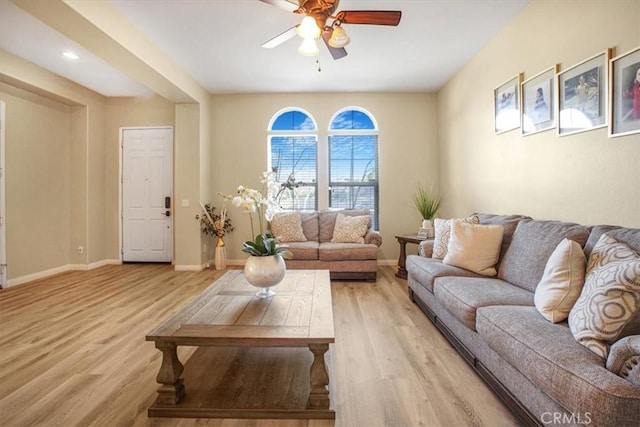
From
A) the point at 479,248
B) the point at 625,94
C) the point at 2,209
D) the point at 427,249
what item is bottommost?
the point at 427,249

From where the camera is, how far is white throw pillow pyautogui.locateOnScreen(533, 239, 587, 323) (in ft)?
5.49

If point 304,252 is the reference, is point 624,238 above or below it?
above

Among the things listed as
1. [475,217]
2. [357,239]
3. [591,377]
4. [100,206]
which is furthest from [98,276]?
[591,377]

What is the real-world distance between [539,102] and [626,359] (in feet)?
7.85

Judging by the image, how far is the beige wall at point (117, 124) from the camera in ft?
18.3

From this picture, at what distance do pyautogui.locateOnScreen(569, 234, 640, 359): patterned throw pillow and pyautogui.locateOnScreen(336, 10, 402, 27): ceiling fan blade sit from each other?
6.64 ft

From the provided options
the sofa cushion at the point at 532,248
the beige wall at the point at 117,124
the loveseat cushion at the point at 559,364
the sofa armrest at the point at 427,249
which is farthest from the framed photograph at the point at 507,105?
the beige wall at the point at 117,124

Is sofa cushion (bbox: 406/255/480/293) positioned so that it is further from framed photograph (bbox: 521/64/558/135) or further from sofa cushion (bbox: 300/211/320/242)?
sofa cushion (bbox: 300/211/320/242)

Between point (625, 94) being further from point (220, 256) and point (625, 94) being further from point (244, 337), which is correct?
point (220, 256)

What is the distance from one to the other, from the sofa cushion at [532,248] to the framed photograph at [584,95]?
757mm

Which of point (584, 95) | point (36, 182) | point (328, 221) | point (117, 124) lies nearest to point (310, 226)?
point (328, 221)

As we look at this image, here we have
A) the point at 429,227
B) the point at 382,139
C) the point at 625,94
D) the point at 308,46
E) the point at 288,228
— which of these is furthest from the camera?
the point at 382,139

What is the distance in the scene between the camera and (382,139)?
5383 millimetres

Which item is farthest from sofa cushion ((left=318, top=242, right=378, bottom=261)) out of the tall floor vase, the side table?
the tall floor vase
